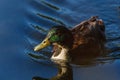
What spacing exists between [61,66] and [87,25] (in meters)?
1.26

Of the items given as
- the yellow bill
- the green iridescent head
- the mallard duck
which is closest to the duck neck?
the mallard duck

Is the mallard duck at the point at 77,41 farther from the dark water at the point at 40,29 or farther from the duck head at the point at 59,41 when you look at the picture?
the dark water at the point at 40,29

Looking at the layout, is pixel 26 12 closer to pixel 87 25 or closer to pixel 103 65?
pixel 87 25

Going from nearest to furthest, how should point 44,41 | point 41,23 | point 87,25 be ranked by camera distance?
1. point 44,41
2. point 87,25
3. point 41,23

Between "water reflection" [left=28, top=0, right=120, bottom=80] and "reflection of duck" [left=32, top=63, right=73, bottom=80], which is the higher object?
"water reflection" [left=28, top=0, right=120, bottom=80]

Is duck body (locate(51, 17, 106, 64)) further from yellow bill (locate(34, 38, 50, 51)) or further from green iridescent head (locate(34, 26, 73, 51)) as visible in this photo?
yellow bill (locate(34, 38, 50, 51))

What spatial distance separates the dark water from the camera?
10.1 meters

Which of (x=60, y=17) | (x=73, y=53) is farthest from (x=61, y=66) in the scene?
(x=60, y=17)

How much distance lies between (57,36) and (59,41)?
0.48ft

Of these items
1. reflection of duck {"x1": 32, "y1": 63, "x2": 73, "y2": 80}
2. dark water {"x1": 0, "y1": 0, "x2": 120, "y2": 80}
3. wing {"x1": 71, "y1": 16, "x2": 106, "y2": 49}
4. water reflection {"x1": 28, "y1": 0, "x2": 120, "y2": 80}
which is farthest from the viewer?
wing {"x1": 71, "y1": 16, "x2": 106, "y2": 49}

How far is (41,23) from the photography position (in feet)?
39.8

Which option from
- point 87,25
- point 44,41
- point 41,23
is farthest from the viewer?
point 41,23

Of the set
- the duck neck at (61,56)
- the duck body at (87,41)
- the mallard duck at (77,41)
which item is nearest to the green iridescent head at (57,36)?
the mallard duck at (77,41)

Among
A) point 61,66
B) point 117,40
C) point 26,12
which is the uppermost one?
point 26,12
